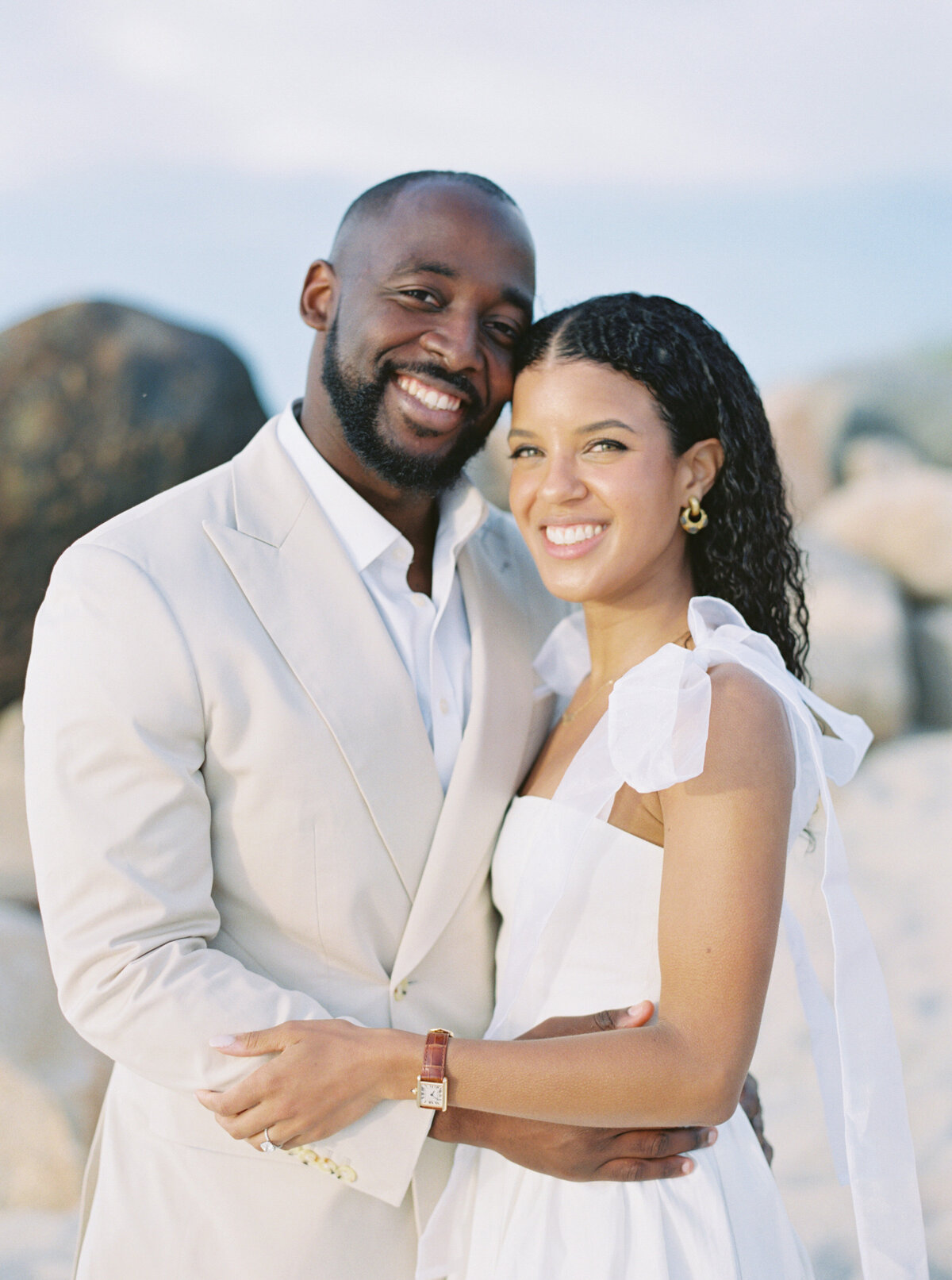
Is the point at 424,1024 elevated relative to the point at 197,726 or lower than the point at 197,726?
lower

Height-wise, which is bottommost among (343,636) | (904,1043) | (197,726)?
(904,1043)

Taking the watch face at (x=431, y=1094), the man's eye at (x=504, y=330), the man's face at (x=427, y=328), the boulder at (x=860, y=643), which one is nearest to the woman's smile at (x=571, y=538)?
the man's face at (x=427, y=328)

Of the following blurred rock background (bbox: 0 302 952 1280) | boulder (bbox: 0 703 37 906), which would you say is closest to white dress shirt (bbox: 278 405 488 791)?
blurred rock background (bbox: 0 302 952 1280)

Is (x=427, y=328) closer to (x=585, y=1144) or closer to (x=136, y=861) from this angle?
(x=136, y=861)

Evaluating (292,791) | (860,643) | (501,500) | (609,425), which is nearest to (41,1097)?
(292,791)

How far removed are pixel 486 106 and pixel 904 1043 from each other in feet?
14.3

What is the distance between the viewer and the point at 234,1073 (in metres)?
1.48

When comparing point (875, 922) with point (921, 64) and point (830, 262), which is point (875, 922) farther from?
point (921, 64)

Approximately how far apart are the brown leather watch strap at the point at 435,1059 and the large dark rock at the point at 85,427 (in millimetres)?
2732

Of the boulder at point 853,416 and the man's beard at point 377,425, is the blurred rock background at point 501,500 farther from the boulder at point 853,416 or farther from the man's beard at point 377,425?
the man's beard at point 377,425

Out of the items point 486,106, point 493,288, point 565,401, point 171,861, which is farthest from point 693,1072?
point 486,106

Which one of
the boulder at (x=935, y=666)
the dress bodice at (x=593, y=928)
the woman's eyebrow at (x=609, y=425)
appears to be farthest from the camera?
the boulder at (x=935, y=666)

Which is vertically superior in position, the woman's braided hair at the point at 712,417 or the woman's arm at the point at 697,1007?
the woman's braided hair at the point at 712,417

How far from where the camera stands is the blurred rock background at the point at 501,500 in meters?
3.54
